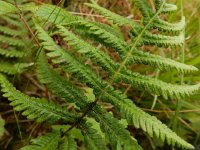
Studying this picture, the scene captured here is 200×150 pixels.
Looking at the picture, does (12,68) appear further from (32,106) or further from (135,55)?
(135,55)

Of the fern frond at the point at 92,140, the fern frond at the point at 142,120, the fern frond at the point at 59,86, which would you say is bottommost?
the fern frond at the point at 92,140

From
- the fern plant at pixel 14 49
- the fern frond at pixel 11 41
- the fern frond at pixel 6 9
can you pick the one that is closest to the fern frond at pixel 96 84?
the fern frond at pixel 6 9

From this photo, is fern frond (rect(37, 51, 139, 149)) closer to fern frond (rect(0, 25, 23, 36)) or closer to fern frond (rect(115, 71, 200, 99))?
fern frond (rect(115, 71, 200, 99))

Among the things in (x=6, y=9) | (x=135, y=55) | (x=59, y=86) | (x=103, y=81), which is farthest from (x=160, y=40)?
(x=6, y=9)

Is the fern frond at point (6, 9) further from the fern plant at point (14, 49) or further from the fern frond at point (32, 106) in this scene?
the fern plant at point (14, 49)

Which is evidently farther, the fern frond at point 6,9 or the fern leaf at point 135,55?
the fern frond at point 6,9

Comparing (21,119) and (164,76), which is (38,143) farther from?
(164,76)

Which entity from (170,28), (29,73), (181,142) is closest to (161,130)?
(181,142)

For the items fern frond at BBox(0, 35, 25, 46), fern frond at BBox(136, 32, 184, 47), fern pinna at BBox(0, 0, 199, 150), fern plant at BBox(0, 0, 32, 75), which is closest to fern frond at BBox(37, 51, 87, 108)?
fern pinna at BBox(0, 0, 199, 150)
